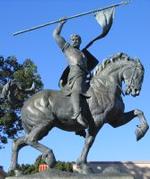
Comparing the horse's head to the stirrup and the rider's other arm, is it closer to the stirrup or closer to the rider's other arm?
the stirrup

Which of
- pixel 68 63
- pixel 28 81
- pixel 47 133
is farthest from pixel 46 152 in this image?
pixel 28 81

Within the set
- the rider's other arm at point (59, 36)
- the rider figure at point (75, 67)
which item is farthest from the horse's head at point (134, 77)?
the rider's other arm at point (59, 36)

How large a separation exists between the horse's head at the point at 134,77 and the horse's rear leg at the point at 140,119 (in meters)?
0.45

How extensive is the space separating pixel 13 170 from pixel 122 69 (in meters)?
3.53

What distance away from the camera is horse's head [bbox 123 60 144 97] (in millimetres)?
13336

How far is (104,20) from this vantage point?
46.5 feet

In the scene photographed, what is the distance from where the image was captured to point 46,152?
12914 millimetres

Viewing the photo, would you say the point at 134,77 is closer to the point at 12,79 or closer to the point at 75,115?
the point at 75,115

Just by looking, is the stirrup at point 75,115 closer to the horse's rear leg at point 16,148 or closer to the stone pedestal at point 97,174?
the stone pedestal at point 97,174

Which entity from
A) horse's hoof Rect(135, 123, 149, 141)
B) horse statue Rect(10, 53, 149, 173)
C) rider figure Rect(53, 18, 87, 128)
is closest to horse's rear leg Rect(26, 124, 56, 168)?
horse statue Rect(10, 53, 149, 173)

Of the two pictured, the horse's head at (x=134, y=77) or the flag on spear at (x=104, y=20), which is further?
the flag on spear at (x=104, y=20)

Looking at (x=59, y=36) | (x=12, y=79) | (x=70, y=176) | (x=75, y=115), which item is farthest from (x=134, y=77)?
(x=12, y=79)

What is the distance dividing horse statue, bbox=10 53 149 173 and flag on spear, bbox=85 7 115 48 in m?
1.09

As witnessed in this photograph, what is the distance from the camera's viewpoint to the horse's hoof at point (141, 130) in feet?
42.8
